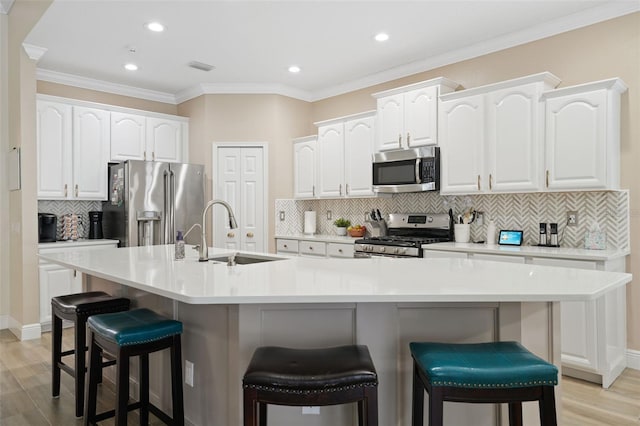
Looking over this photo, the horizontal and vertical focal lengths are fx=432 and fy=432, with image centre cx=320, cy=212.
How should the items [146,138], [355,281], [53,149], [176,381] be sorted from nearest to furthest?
[355,281] → [176,381] → [53,149] → [146,138]

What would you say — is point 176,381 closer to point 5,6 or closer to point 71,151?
point 71,151

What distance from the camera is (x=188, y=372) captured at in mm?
2338

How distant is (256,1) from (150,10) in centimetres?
90

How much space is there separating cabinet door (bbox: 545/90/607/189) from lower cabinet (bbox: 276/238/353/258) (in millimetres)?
2150

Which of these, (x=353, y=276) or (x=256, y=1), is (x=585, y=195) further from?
(x=256, y=1)

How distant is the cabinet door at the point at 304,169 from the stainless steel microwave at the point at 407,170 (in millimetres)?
1038

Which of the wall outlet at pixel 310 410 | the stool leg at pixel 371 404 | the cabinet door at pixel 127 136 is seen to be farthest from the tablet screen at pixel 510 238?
the cabinet door at pixel 127 136

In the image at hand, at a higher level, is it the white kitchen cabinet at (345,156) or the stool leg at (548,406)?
the white kitchen cabinet at (345,156)

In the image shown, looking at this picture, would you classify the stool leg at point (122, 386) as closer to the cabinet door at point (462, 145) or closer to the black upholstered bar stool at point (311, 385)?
the black upholstered bar stool at point (311, 385)

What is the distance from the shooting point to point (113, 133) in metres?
5.20

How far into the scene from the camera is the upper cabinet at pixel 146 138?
206 inches

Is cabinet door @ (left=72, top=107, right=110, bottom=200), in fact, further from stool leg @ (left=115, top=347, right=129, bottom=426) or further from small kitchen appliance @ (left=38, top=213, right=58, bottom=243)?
stool leg @ (left=115, top=347, right=129, bottom=426)

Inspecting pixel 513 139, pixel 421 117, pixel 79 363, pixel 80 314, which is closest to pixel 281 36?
pixel 421 117

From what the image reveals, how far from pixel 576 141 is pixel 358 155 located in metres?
2.25
